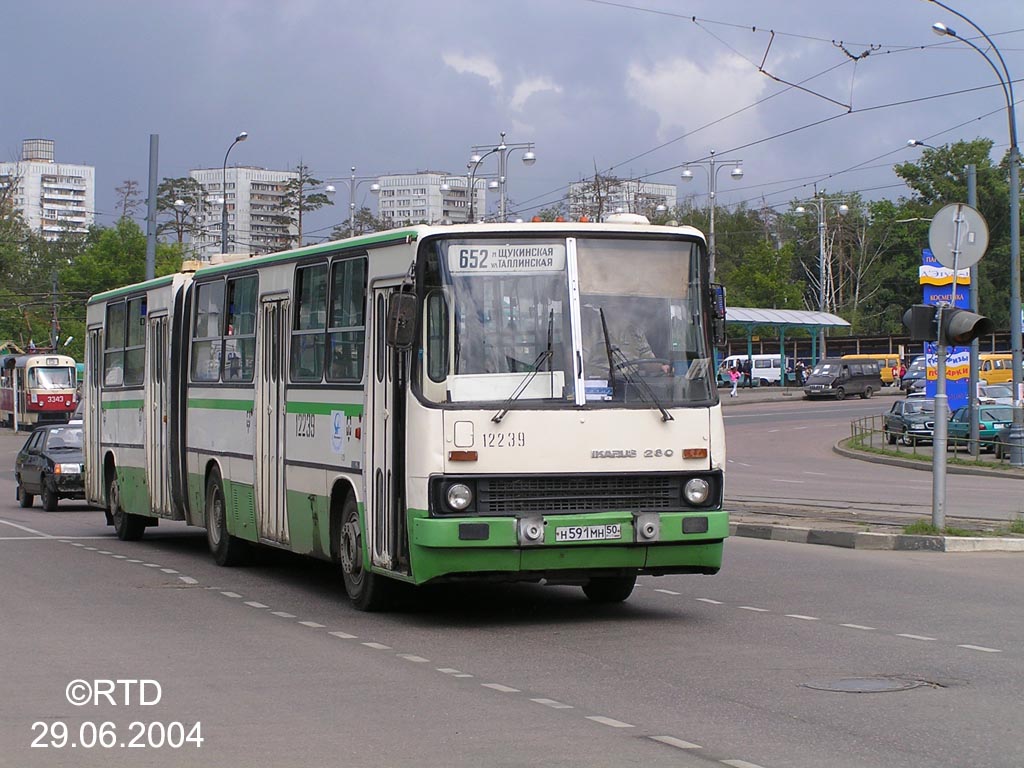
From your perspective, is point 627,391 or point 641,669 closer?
point 641,669

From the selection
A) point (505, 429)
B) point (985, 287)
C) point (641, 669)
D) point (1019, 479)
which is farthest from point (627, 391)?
point (985, 287)

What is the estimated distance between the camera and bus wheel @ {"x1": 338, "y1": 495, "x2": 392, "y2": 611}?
1238cm

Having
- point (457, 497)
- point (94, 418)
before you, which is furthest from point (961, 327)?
point (94, 418)

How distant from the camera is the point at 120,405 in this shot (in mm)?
20203

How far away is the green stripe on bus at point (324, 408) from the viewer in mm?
12594

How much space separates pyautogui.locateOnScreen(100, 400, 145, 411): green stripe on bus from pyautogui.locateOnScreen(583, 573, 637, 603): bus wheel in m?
8.00

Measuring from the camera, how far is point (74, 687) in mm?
9062

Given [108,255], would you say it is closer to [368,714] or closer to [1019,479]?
[1019,479]

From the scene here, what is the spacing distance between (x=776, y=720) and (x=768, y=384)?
83.8m

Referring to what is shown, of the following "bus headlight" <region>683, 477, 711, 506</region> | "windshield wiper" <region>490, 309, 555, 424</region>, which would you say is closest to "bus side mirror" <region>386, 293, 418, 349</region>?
"windshield wiper" <region>490, 309, 555, 424</region>

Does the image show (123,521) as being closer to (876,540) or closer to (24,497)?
(876,540)

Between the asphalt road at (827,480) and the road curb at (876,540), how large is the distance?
2.25m

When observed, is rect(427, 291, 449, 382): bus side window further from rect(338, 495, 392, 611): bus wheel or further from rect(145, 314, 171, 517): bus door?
rect(145, 314, 171, 517): bus door

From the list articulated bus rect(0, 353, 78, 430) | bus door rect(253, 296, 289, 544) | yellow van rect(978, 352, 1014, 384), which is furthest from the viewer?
articulated bus rect(0, 353, 78, 430)
